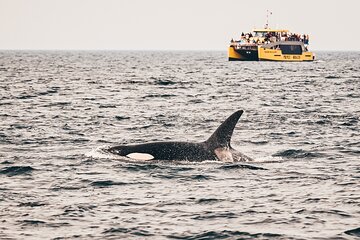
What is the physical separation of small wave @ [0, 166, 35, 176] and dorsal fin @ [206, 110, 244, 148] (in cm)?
420

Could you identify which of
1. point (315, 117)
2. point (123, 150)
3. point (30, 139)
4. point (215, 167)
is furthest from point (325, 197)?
point (315, 117)

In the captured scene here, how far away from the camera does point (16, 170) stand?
16.2 metres

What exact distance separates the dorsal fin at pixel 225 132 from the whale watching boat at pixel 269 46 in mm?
104953

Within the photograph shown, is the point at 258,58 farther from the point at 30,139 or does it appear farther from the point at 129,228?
the point at 129,228

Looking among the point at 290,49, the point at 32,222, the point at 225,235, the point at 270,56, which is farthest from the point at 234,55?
the point at 225,235

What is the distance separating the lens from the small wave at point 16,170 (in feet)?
52.1

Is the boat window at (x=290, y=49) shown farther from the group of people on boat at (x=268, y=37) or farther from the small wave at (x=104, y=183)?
the small wave at (x=104, y=183)

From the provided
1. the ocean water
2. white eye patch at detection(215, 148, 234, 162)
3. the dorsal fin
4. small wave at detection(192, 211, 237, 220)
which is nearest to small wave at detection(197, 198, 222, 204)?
the ocean water

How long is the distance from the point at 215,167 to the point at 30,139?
7.45 m

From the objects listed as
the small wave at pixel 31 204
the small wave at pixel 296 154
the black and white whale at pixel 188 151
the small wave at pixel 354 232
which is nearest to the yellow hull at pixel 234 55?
the small wave at pixel 296 154

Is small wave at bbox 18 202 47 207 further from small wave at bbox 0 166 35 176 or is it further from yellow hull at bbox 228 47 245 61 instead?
yellow hull at bbox 228 47 245 61

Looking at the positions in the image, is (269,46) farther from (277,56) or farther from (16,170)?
(16,170)

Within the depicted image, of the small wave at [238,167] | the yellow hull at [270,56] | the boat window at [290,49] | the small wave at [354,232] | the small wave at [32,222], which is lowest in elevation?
the yellow hull at [270,56]

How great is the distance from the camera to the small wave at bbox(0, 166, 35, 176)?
1588cm
